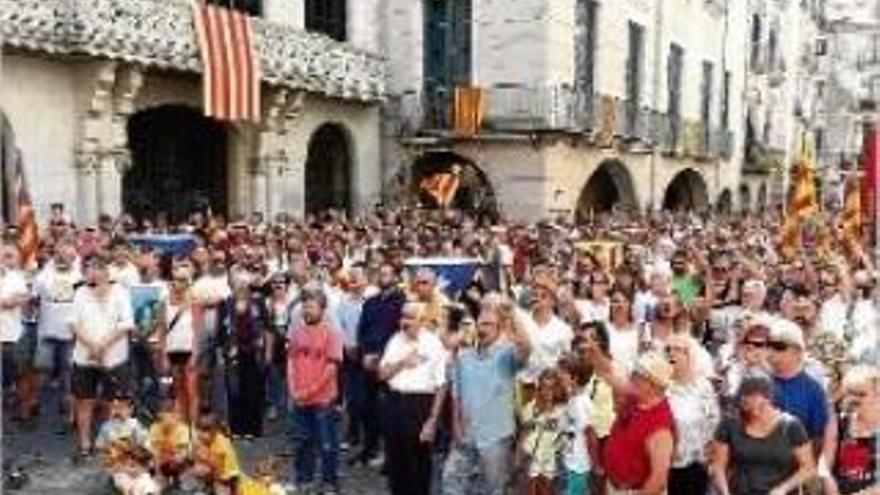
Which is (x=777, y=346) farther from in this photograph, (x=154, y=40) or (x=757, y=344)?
(x=154, y=40)

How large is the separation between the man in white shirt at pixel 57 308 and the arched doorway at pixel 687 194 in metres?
26.0

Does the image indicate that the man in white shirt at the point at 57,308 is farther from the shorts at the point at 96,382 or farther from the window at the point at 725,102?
the window at the point at 725,102

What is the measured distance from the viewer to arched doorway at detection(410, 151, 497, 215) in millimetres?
26797

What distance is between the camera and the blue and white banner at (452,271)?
43.9 ft

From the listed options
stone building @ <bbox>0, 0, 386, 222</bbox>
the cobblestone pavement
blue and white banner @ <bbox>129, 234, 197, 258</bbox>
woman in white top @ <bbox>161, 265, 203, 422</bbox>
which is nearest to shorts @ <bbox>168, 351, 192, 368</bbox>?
woman in white top @ <bbox>161, 265, 203, 422</bbox>

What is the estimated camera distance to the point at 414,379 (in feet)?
32.5

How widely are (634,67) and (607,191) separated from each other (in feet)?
9.96

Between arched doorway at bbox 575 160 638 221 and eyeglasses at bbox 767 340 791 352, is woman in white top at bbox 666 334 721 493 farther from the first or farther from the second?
arched doorway at bbox 575 160 638 221

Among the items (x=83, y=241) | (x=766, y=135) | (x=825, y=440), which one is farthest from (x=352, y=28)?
(x=766, y=135)

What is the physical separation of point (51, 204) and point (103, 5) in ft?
8.90

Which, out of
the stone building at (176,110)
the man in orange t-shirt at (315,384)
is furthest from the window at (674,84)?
the man in orange t-shirt at (315,384)

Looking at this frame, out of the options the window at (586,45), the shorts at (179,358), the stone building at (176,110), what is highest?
the window at (586,45)

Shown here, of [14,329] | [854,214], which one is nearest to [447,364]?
[14,329]

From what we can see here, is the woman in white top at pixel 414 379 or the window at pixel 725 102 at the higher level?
the window at pixel 725 102
